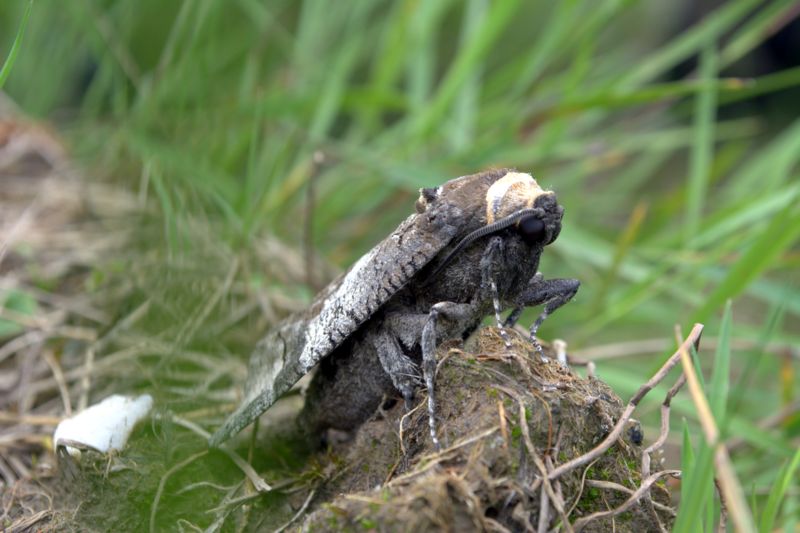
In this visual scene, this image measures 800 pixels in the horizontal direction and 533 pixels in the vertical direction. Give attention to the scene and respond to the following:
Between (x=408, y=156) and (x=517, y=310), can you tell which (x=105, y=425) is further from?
(x=408, y=156)

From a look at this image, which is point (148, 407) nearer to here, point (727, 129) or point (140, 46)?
point (140, 46)

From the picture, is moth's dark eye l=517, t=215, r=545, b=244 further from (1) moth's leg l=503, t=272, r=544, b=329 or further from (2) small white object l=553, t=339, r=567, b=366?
(2) small white object l=553, t=339, r=567, b=366

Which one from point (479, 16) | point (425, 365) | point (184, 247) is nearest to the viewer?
point (425, 365)

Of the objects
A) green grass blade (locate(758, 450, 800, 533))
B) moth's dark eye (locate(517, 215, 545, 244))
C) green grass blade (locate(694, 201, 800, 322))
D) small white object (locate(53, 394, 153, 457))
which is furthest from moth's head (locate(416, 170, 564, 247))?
green grass blade (locate(694, 201, 800, 322))

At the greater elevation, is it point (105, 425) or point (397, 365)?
point (397, 365)

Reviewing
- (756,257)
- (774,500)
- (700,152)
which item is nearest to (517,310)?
(774,500)

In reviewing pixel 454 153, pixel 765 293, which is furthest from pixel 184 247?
pixel 765 293

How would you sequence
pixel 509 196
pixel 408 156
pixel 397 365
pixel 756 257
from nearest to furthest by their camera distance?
pixel 509 196 → pixel 397 365 → pixel 756 257 → pixel 408 156
